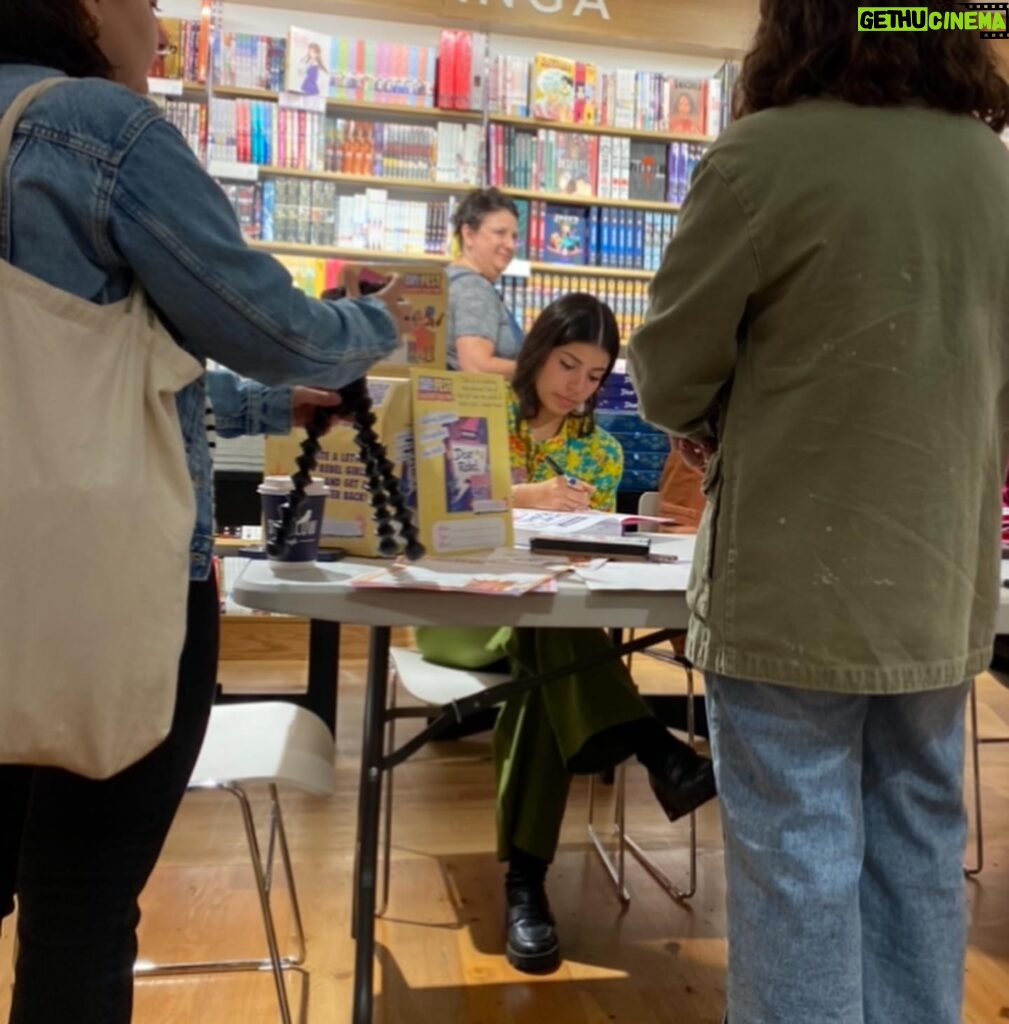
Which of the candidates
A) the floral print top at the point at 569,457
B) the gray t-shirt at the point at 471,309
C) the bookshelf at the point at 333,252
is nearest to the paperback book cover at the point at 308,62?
the bookshelf at the point at 333,252

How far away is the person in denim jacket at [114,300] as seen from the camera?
2.44ft

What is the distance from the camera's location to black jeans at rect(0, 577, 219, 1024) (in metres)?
0.82

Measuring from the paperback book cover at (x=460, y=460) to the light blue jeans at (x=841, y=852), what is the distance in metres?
0.47

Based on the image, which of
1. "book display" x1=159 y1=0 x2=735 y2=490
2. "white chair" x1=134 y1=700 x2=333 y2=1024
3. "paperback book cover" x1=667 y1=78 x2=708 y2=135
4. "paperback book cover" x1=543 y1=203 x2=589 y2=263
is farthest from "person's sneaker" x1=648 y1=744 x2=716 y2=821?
"paperback book cover" x1=667 y1=78 x2=708 y2=135

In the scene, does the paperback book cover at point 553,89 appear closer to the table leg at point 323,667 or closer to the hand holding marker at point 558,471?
the hand holding marker at point 558,471

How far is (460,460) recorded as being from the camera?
136 cm

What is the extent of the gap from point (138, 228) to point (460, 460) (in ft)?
2.17

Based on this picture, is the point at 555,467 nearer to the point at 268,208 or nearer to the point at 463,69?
the point at 268,208

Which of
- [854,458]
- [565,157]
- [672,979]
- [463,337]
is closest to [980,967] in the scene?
[672,979]

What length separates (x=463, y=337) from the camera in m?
3.11

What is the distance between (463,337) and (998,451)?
2.25m

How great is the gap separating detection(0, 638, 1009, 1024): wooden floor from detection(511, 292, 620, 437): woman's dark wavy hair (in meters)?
0.98

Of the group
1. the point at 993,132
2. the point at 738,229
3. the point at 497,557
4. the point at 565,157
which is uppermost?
the point at 565,157

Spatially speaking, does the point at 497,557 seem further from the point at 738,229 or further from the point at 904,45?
the point at 904,45
